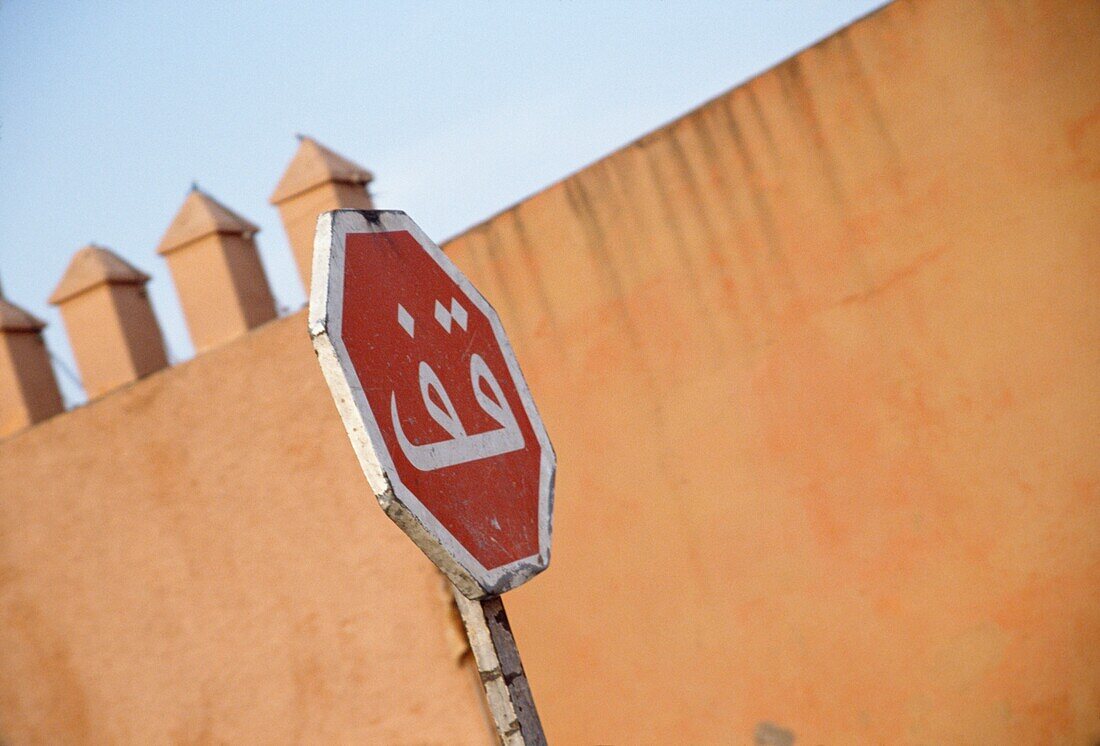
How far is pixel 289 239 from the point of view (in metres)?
6.55

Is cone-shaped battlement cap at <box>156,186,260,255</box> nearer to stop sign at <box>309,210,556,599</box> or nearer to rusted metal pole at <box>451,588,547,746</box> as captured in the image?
stop sign at <box>309,210,556,599</box>

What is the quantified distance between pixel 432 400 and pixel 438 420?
3 cm

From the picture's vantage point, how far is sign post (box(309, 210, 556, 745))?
133 centimetres

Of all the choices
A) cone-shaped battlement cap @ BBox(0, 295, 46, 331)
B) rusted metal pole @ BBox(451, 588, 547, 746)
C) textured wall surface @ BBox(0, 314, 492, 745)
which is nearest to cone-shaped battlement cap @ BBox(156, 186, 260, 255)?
textured wall surface @ BBox(0, 314, 492, 745)

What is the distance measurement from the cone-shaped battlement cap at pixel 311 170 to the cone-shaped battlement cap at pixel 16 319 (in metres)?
1.81

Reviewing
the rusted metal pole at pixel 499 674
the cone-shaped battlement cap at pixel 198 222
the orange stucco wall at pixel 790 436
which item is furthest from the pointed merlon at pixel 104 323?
the rusted metal pole at pixel 499 674

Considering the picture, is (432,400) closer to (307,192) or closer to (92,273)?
(307,192)

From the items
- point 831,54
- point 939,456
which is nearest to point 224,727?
point 939,456

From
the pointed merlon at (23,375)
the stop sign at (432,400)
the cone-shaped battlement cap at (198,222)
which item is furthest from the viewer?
the pointed merlon at (23,375)

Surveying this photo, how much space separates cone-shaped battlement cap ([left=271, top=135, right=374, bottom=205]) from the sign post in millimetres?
4950

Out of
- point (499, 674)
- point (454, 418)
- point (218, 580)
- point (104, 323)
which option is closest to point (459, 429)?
point (454, 418)

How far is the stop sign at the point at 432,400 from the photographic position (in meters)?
1.33

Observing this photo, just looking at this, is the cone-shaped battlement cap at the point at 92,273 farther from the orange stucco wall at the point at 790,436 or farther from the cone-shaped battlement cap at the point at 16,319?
the orange stucco wall at the point at 790,436

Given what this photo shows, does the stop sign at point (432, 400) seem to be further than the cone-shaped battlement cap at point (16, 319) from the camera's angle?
No
